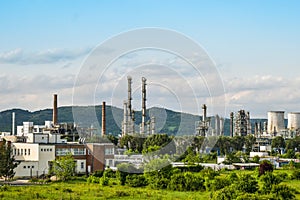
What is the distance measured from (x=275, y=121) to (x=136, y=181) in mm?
51587

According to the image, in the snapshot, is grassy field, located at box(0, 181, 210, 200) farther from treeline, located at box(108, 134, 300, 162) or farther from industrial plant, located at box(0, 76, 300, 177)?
treeline, located at box(108, 134, 300, 162)

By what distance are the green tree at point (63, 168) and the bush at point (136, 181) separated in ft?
15.4

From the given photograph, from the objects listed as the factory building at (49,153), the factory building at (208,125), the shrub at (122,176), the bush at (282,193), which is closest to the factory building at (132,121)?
the factory building at (208,125)

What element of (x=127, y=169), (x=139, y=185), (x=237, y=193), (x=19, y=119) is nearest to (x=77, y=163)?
(x=127, y=169)

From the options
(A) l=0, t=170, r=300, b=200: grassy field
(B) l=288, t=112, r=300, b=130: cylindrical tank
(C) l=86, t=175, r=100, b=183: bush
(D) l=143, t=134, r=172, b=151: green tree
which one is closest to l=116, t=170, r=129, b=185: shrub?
(C) l=86, t=175, r=100, b=183: bush

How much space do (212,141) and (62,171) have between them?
3154 centimetres

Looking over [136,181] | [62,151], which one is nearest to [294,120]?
[62,151]

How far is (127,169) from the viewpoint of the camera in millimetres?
30391

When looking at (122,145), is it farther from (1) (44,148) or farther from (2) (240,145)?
(1) (44,148)

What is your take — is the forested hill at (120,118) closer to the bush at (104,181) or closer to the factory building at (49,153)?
the factory building at (49,153)

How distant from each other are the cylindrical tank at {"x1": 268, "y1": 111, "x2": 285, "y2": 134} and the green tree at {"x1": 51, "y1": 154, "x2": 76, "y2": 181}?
158 ft

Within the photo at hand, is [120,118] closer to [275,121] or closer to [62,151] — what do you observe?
[62,151]

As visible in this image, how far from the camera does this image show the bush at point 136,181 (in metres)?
26.8

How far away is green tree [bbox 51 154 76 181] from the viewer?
30391 mm
